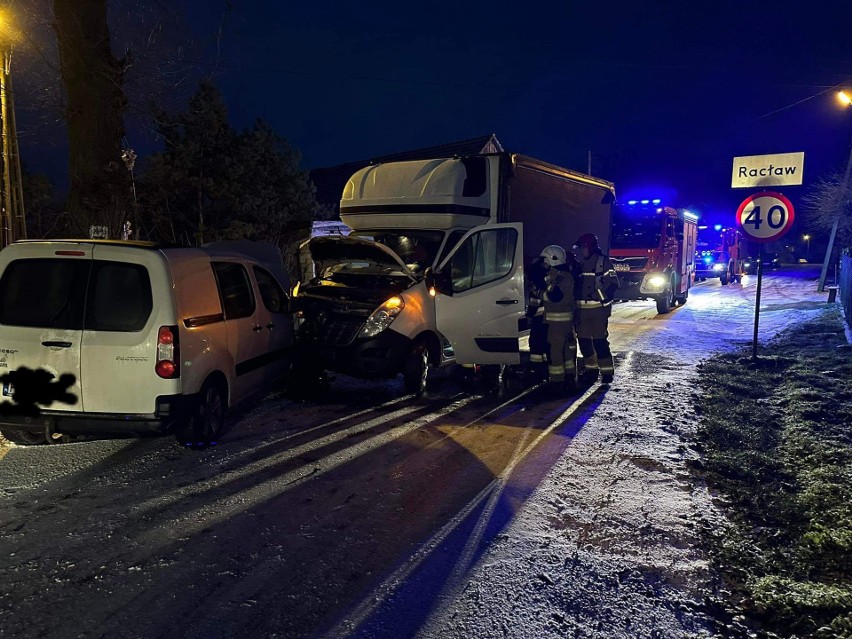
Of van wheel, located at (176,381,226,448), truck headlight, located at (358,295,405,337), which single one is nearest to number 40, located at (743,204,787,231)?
truck headlight, located at (358,295,405,337)

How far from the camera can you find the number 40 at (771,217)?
8.74 m

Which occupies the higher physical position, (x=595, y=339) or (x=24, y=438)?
(x=595, y=339)

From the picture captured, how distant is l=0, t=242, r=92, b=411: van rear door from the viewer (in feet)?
15.5

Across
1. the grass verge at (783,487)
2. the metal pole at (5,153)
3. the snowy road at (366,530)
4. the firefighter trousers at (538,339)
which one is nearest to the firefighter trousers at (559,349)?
the firefighter trousers at (538,339)

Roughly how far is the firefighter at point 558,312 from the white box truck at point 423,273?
1.34ft

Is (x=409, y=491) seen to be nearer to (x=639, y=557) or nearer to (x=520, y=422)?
(x=639, y=557)

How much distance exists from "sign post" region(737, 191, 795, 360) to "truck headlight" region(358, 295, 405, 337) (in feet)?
18.1

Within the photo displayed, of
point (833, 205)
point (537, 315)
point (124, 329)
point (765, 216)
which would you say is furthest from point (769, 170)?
point (833, 205)

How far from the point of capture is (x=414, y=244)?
8422mm

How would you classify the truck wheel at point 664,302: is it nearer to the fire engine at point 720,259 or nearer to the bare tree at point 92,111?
the bare tree at point 92,111

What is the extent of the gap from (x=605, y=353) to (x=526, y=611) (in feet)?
18.9

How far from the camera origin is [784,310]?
17312 mm

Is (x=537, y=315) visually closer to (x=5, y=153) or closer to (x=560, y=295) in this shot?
(x=560, y=295)

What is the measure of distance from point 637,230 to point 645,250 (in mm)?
605
